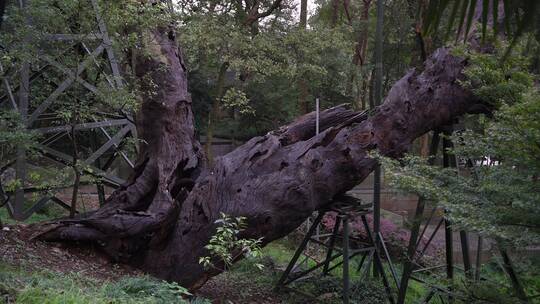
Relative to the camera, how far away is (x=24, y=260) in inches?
252

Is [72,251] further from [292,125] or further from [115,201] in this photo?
[292,125]

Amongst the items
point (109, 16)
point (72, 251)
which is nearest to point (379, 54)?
point (109, 16)

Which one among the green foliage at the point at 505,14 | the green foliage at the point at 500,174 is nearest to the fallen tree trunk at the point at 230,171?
the green foliage at the point at 500,174

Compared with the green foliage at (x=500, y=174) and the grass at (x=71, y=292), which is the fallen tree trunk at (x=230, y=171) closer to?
the green foliage at (x=500, y=174)

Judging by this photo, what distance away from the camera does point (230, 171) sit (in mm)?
7559

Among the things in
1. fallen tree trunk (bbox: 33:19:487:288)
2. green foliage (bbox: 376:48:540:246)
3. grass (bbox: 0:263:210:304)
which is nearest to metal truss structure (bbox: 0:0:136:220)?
fallen tree trunk (bbox: 33:19:487:288)

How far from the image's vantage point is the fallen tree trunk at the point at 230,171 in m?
7.35

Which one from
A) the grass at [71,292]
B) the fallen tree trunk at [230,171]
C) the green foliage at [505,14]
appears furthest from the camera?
the fallen tree trunk at [230,171]

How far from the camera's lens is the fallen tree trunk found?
735 centimetres

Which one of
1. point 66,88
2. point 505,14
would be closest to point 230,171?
point 66,88

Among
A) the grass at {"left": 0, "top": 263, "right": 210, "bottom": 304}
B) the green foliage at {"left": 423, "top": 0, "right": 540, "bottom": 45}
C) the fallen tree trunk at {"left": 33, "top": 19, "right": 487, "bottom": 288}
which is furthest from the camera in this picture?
the fallen tree trunk at {"left": 33, "top": 19, "right": 487, "bottom": 288}

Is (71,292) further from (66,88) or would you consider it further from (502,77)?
(66,88)

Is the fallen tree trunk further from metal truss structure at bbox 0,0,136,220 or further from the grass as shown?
the grass

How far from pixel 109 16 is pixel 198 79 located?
49.7ft
